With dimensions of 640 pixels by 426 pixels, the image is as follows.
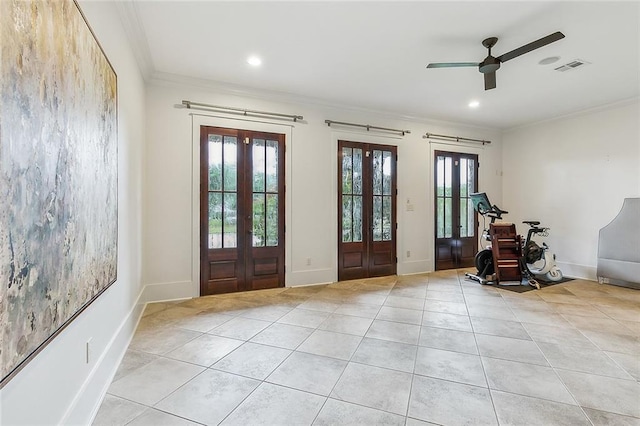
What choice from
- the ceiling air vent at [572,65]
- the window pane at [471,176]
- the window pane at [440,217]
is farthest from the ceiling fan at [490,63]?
the window pane at [471,176]

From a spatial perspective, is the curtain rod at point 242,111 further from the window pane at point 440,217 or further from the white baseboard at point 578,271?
the white baseboard at point 578,271

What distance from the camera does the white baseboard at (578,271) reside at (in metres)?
5.23

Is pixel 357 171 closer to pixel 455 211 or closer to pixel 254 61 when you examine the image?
pixel 455 211

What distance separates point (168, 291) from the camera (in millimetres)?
4039

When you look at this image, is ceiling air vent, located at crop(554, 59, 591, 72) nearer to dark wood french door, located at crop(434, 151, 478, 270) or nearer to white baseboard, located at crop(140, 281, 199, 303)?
dark wood french door, located at crop(434, 151, 478, 270)

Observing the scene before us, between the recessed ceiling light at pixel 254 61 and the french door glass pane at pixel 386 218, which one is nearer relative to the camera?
the recessed ceiling light at pixel 254 61

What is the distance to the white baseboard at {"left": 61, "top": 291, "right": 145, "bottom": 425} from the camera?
1.54 meters

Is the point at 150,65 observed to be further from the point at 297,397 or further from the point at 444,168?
the point at 444,168

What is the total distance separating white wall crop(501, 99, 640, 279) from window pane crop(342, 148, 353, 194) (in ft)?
12.2

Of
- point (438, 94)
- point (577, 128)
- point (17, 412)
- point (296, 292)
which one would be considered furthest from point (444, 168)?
point (17, 412)

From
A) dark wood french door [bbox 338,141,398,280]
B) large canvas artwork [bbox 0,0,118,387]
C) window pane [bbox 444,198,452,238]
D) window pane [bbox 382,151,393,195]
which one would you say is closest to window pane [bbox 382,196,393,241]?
dark wood french door [bbox 338,141,398,280]

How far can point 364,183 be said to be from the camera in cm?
527

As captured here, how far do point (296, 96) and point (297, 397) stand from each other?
158 inches

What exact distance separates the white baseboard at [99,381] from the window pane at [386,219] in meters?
3.96
